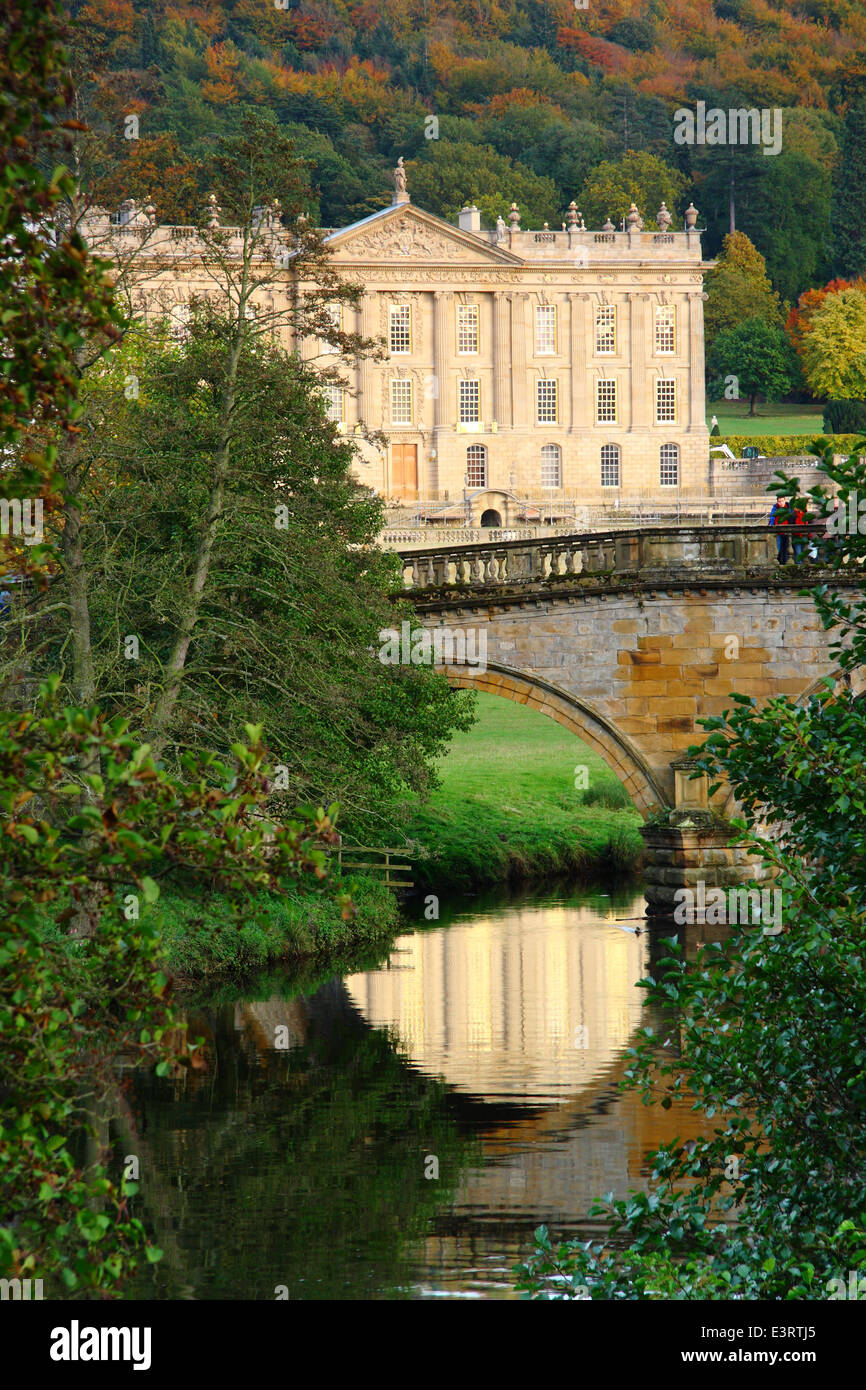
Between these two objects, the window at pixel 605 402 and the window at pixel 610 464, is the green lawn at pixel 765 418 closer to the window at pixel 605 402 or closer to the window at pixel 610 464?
the window at pixel 605 402

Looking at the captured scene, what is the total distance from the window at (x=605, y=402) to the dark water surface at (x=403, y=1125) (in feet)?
201

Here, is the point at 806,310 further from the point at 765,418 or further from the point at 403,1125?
the point at 403,1125

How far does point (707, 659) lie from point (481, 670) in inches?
132

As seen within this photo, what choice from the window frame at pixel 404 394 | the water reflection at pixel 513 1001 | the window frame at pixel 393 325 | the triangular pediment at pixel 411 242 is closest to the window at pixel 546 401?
the triangular pediment at pixel 411 242

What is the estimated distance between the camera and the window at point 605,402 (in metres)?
84.6

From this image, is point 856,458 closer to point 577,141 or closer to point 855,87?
point 577,141

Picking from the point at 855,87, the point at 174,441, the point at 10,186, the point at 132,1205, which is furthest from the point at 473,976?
the point at 855,87

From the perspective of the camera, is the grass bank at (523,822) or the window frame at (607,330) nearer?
the grass bank at (523,822)

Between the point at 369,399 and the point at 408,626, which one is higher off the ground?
the point at 369,399

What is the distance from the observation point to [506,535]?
6306 cm

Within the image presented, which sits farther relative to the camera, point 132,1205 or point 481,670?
point 481,670

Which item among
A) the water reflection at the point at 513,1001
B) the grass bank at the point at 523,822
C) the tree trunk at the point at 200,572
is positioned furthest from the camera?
the grass bank at the point at 523,822

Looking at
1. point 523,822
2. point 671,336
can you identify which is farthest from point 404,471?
point 523,822

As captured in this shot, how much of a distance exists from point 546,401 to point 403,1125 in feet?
229
